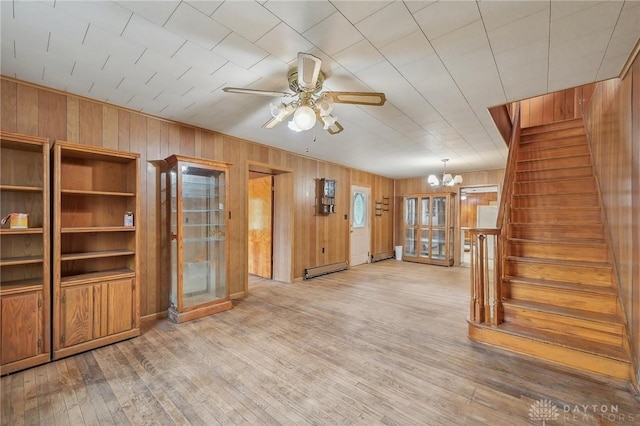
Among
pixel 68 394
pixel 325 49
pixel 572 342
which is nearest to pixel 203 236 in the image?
pixel 68 394

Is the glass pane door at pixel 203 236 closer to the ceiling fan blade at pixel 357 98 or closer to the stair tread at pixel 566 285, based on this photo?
the ceiling fan blade at pixel 357 98

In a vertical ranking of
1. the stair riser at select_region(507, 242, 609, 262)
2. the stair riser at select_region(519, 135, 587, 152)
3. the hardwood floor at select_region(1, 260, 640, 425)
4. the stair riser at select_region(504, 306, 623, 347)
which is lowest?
the hardwood floor at select_region(1, 260, 640, 425)

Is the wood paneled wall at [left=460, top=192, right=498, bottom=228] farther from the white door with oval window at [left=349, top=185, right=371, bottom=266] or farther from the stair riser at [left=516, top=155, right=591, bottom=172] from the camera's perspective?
the stair riser at [left=516, top=155, right=591, bottom=172]

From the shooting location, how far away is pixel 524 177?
412 centimetres

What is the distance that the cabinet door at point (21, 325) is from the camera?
2.14 metres

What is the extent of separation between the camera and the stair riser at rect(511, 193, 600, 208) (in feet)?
11.0

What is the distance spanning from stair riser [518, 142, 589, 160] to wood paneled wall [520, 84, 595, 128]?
3.54 ft

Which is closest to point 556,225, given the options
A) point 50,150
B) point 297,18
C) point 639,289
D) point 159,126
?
point 639,289

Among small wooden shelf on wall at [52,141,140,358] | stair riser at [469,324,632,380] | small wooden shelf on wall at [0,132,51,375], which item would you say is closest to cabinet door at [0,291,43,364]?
small wooden shelf on wall at [0,132,51,375]

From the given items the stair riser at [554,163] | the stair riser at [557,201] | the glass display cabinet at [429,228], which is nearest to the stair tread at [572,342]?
the stair riser at [557,201]

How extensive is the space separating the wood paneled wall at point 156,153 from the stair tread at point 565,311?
11.3ft

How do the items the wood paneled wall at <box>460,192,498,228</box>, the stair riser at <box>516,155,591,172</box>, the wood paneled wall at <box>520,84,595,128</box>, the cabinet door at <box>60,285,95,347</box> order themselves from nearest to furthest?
the cabinet door at <box>60,285,95,347</box> → the stair riser at <box>516,155,591,172</box> → the wood paneled wall at <box>520,84,595,128</box> → the wood paneled wall at <box>460,192,498,228</box>

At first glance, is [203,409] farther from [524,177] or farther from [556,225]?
[524,177]

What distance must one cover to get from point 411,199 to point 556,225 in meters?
4.59
